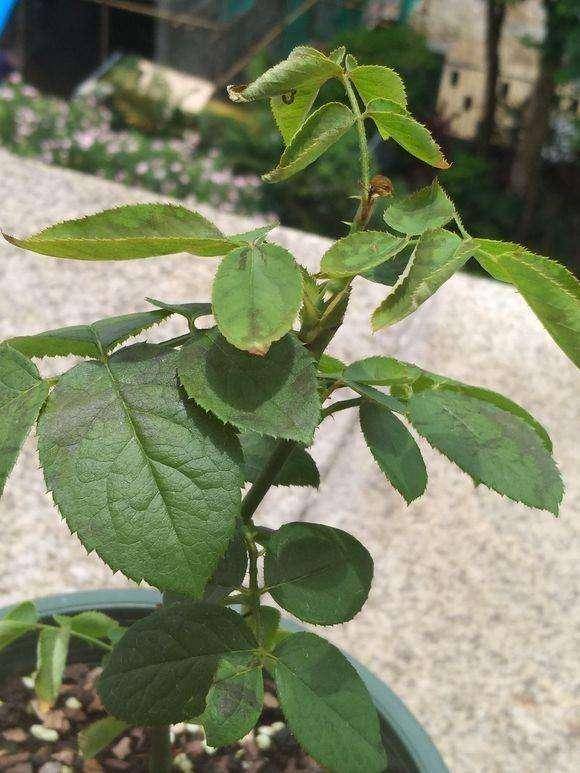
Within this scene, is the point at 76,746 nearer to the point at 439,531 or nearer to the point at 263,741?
the point at 263,741

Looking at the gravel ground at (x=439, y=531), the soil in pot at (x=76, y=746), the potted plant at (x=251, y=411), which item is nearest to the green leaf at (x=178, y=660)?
→ the potted plant at (x=251, y=411)

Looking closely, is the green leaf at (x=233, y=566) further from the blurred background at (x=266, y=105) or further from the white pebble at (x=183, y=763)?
the blurred background at (x=266, y=105)

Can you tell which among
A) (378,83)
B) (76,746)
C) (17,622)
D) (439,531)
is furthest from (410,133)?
(439,531)

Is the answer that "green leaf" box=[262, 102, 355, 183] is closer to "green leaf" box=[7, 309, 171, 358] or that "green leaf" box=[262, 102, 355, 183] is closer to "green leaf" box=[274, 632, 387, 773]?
"green leaf" box=[7, 309, 171, 358]

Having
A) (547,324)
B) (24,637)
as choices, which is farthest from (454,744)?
(547,324)

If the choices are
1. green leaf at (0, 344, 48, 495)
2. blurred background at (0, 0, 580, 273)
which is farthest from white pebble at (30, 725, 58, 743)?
blurred background at (0, 0, 580, 273)
